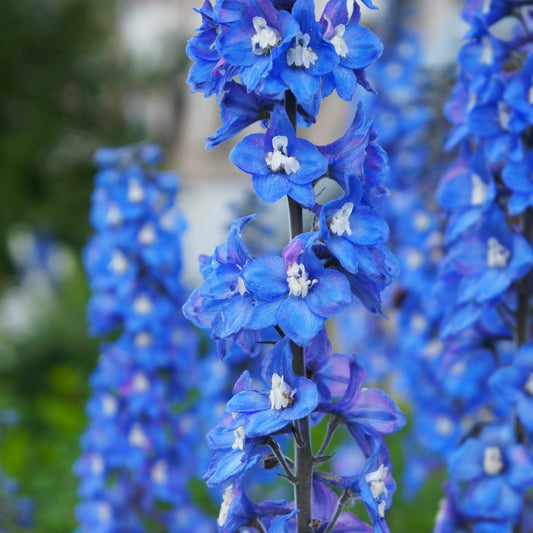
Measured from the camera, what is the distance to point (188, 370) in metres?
3.71

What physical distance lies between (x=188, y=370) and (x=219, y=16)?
98.6 inches

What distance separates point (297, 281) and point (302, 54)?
17.1 inches

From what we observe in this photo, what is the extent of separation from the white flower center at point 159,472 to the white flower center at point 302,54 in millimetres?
2679

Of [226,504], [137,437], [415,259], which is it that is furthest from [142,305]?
[226,504]

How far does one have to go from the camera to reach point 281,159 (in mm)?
1434

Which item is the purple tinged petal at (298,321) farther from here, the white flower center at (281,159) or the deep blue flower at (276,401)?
the white flower center at (281,159)

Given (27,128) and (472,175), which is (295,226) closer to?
(472,175)

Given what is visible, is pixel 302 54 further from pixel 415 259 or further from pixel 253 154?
pixel 415 259

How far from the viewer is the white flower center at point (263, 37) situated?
1.42 metres

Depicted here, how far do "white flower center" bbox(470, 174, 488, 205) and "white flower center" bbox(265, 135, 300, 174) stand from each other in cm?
102

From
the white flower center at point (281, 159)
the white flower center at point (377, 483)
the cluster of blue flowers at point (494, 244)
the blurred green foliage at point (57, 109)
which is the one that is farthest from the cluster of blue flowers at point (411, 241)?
the blurred green foliage at point (57, 109)

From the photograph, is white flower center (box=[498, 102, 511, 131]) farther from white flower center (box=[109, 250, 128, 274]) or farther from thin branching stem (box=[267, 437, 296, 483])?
white flower center (box=[109, 250, 128, 274])

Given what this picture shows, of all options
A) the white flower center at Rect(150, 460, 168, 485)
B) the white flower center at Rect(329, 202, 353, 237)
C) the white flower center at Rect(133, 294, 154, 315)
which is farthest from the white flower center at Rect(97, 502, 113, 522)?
the white flower center at Rect(329, 202, 353, 237)

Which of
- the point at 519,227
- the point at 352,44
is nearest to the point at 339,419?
the point at 352,44
